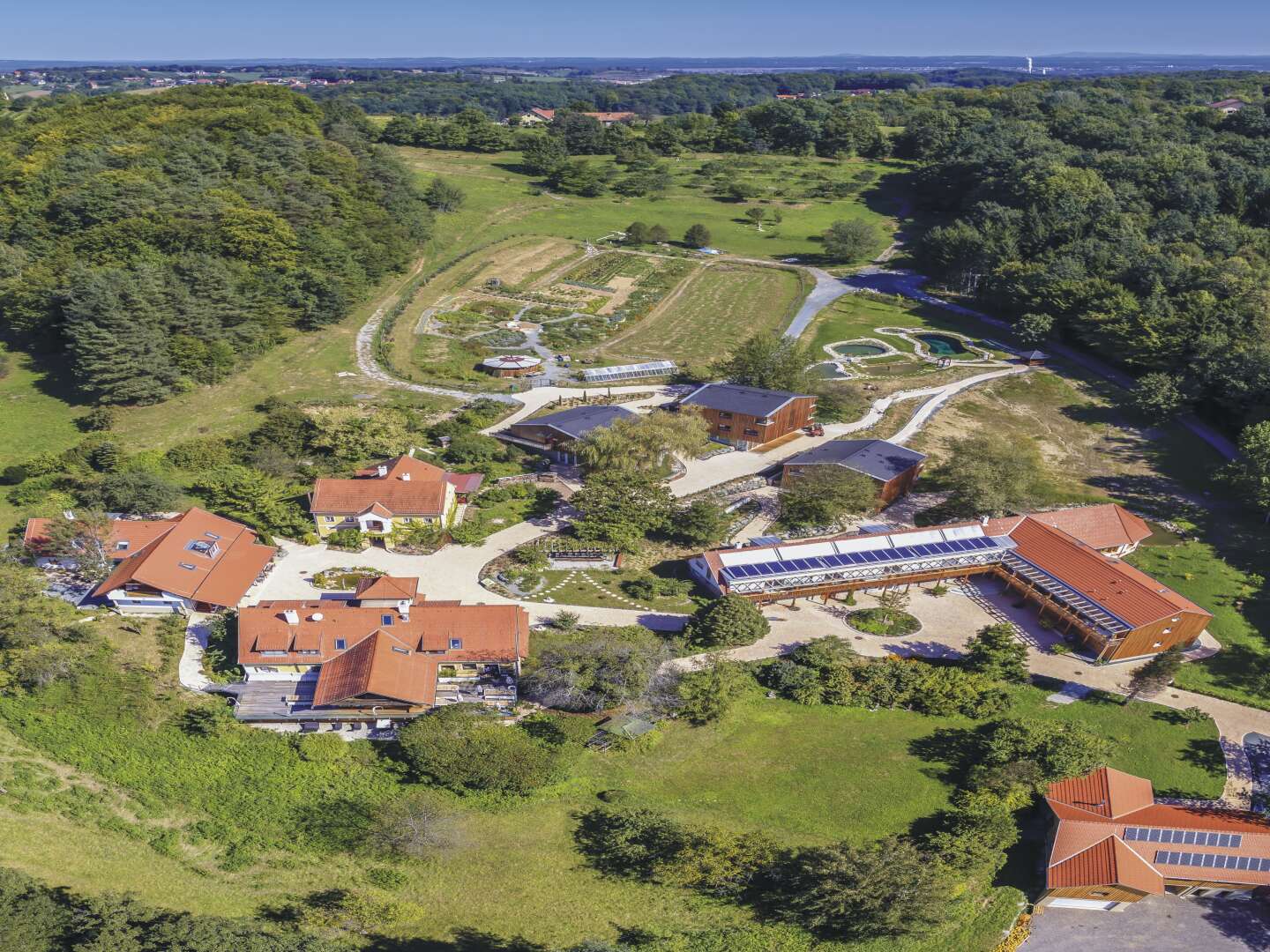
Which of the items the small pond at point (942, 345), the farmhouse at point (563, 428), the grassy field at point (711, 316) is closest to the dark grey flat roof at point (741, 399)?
the farmhouse at point (563, 428)

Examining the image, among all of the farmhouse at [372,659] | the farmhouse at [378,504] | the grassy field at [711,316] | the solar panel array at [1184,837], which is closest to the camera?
the solar panel array at [1184,837]

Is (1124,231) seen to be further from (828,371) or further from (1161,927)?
(1161,927)

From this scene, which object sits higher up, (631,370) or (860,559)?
(631,370)

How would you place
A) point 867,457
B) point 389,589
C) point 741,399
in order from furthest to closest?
point 741,399, point 867,457, point 389,589

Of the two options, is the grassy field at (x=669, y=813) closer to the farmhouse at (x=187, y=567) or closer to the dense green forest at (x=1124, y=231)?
the farmhouse at (x=187, y=567)

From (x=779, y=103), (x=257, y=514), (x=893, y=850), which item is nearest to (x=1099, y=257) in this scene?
(x=893, y=850)

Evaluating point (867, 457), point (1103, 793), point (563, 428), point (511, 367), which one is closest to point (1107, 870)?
point (1103, 793)

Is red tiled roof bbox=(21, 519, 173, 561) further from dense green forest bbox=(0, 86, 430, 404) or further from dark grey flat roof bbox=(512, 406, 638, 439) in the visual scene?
dark grey flat roof bbox=(512, 406, 638, 439)
